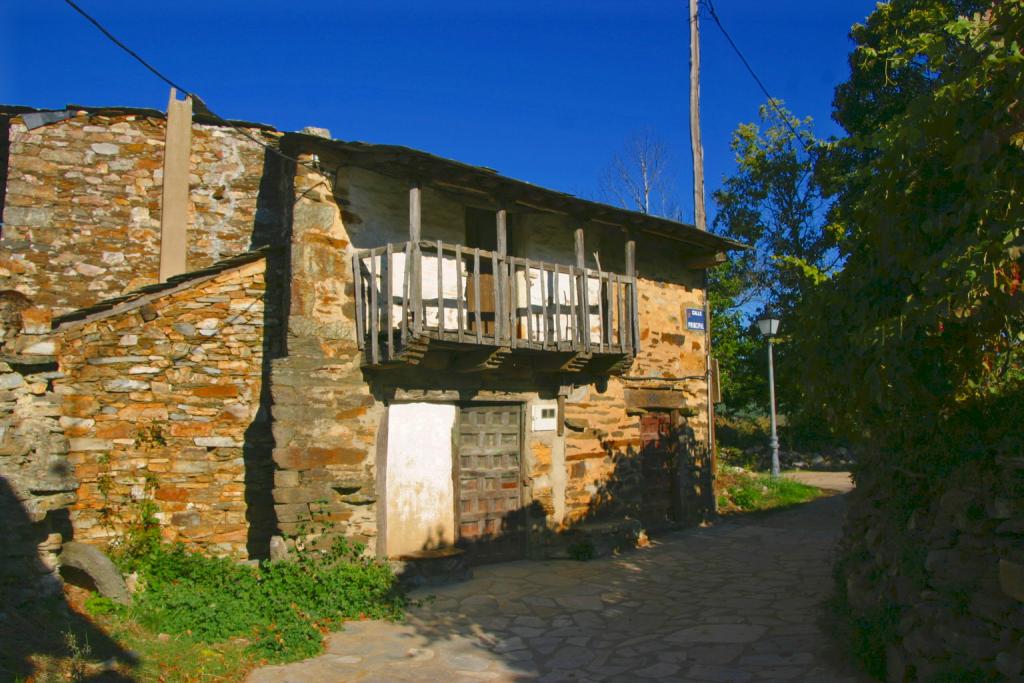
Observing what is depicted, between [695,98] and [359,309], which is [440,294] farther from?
[695,98]

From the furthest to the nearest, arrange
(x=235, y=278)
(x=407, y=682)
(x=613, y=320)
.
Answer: (x=613, y=320) → (x=235, y=278) → (x=407, y=682)

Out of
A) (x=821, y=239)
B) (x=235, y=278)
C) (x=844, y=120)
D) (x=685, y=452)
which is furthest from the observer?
(x=821, y=239)

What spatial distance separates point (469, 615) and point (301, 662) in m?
1.68

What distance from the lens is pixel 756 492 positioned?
13.3 meters

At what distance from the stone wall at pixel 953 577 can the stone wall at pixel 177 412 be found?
596 cm

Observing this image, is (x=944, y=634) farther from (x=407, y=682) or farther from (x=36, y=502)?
(x=36, y=502)

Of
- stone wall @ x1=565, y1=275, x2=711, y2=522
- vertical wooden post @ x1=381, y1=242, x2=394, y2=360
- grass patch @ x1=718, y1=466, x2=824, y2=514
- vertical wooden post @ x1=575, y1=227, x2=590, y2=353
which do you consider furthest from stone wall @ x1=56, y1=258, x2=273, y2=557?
grass patch @ x1=718, y1=466, x2=824, y2=514

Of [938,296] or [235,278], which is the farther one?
[235,278]

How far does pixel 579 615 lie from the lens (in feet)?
22.2

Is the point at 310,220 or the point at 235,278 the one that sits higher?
the point at 310,220

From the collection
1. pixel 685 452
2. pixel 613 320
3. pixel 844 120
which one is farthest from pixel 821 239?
pixel 613 320

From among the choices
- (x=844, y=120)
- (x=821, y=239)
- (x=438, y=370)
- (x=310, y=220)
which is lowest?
(x=438, y=370)

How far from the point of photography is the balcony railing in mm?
7590

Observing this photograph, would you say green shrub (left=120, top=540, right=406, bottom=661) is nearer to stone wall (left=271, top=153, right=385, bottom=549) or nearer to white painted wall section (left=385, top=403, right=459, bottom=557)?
stone wall (left=271, top=153, right=385, bottom=549)
